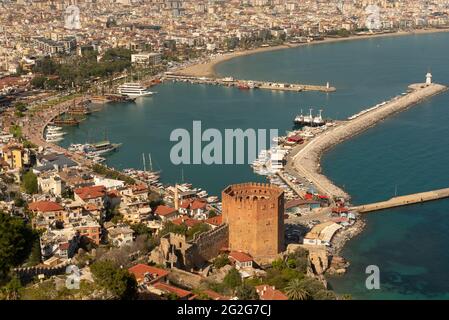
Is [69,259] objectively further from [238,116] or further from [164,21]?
[164,21]

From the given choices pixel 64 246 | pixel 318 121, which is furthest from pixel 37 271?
pixel 318 121

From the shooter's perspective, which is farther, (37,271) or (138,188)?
(138,188)

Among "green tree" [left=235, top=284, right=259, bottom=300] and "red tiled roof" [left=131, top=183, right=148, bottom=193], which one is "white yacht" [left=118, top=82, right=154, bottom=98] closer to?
"red tiled roof" [left=131, top=183, right=148, bottom=193]

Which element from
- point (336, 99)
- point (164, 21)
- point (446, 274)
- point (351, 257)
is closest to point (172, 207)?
point (351, 257)

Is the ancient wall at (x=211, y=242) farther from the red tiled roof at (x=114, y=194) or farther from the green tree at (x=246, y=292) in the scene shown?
the red tiled roof at (x=114, y=194)

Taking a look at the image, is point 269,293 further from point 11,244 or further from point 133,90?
point 133,90
